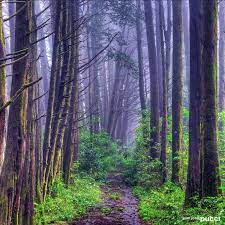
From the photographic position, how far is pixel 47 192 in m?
10.5

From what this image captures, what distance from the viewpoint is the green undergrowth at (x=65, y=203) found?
29.3 ft

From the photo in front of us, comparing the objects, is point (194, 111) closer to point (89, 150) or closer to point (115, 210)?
point (115, 210)

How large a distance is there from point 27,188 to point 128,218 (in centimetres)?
401

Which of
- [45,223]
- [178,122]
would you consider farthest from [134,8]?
[45,223]

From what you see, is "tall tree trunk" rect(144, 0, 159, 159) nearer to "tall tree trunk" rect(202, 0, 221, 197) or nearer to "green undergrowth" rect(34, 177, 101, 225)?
"green undergrowth" rect(34, 177, 101, 225)

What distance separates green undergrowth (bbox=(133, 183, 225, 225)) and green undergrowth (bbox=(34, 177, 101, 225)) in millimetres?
1694

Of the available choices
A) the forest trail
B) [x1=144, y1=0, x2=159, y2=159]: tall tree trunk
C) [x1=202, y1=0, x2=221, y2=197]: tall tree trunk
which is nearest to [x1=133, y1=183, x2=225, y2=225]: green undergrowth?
the forest trail

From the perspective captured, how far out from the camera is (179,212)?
8961mm

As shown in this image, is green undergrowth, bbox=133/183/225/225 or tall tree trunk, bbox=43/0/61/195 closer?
green undergrowth, bbox=133/183/225/225

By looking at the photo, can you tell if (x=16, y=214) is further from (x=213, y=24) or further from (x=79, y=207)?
(x=213, y=24)

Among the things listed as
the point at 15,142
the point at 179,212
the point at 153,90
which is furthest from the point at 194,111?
the point at 153,90

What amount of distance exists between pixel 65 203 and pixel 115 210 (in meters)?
1.55

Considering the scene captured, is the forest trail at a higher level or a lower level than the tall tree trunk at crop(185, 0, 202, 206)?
lower

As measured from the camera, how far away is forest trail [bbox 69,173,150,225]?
31.7ft
